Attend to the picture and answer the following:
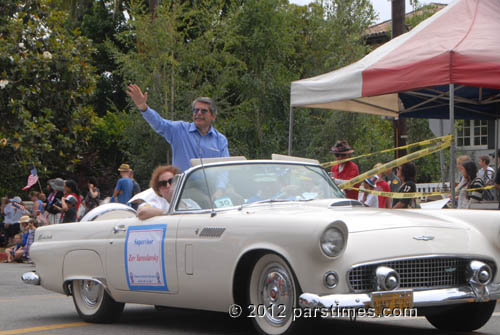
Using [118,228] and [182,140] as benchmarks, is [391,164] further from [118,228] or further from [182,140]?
[118,228]

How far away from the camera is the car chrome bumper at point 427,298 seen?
5.40m

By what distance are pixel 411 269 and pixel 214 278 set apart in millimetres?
1426

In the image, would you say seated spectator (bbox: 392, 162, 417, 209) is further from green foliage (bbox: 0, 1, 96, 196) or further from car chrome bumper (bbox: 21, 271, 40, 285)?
green foliage (bbox: 0, 1, 96, 196)

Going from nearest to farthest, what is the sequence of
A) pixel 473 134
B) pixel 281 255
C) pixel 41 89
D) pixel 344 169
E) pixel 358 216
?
pixel 281 255, pixel 358 216, pixel 344 169, pixel 41 89, pixel 473 134

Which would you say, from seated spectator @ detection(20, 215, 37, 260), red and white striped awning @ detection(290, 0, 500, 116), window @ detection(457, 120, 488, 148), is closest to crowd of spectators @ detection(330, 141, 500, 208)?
red and white striped awning @ detection(290, 0, 500, 116)

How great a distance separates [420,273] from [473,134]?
30.5 metres

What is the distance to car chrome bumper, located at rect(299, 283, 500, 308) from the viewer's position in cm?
540

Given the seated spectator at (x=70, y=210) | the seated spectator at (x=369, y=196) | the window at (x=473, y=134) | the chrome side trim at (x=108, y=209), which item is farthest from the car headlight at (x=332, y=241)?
the window at (x=473, y=134)

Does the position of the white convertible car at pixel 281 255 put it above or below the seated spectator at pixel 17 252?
above

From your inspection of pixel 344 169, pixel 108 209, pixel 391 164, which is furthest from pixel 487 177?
pixel 108 209

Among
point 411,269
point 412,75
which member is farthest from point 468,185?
point 411,269

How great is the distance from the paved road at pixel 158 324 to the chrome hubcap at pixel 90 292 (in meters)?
0.20

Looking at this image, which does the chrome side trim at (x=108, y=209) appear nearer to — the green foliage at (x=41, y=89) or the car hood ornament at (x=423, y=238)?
the car hood ornament at (x=423, y=238)

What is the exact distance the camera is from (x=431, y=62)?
32.7ft
